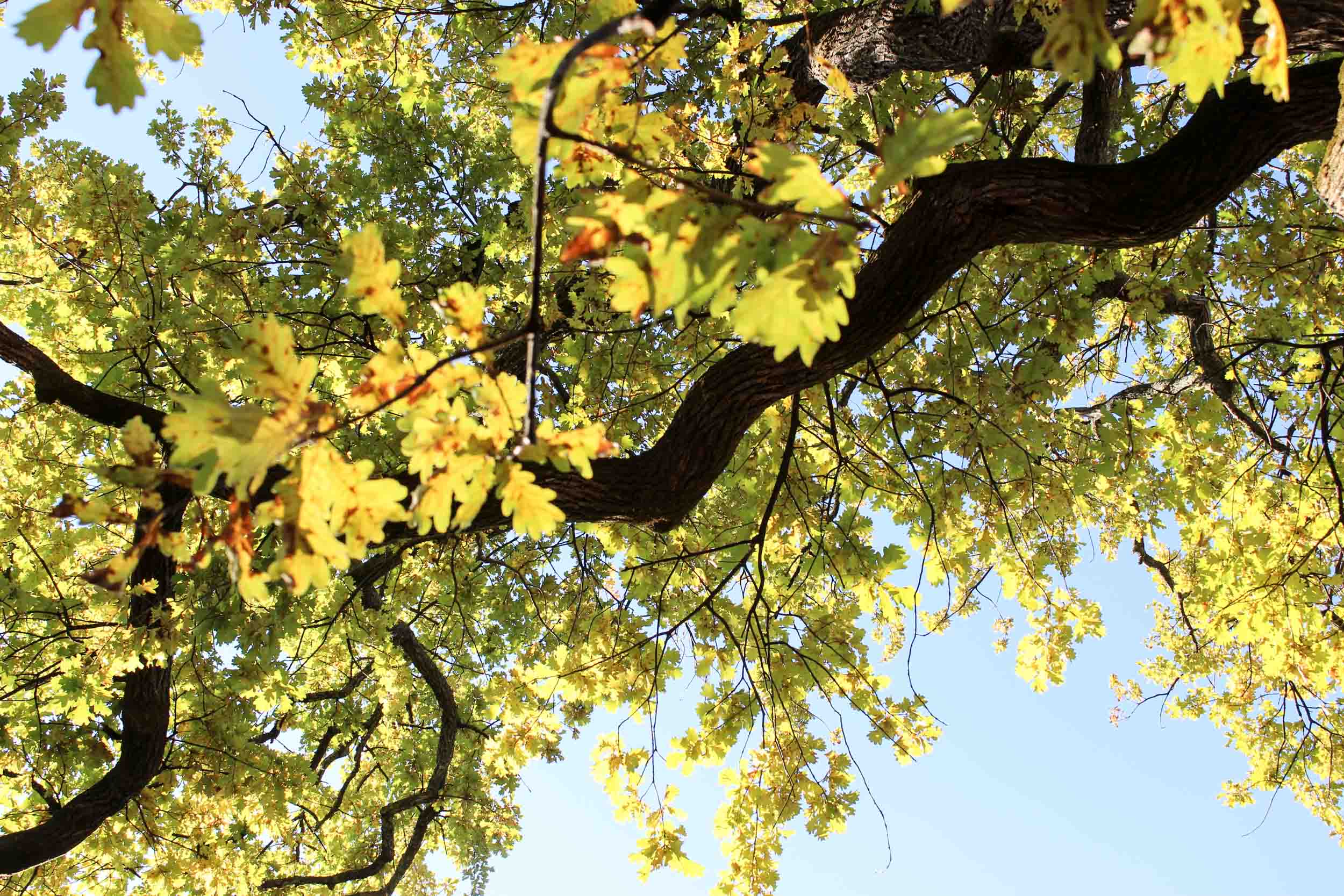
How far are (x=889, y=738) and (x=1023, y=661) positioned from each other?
1459mm

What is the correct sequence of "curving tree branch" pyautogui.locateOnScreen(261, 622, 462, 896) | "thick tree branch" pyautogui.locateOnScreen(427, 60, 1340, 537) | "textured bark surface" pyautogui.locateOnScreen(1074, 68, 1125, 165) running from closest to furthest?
1. "thick tree branch" pyautogui.locateOnScreen(427, 60, 1340, 537)
2. "textured bark surface" pyautogui.locateOnScreen(1074, 68, 1125, 165)
3. "curving tree branch" pyautogui.locateOnScreen(261, 622, 462, 896)

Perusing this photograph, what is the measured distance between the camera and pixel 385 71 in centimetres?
565

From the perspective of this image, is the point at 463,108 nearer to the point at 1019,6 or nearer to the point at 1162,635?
the point at 1019,6

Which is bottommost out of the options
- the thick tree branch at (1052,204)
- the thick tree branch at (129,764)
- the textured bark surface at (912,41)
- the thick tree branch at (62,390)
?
the thick tree branch at (1052,204)

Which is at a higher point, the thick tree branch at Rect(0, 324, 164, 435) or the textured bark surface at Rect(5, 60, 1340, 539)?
the thick tree branch at Rect(0, 324, 164, 435)

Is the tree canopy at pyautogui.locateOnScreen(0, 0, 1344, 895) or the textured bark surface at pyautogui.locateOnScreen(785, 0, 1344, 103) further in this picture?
the textured bark surface at pyautogui.locateOnScreen(785, 0, 1344, 103)

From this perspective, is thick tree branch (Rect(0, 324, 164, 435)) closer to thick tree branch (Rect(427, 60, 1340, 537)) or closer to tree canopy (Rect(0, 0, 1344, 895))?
tree canopy (Rect(0, 0, 1344, 895))

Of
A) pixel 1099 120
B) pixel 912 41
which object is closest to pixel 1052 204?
pixel 1099 120

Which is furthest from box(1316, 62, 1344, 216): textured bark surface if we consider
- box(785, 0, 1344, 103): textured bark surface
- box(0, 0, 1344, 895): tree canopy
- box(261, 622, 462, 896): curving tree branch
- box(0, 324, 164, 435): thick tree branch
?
box(261, 622, 462, 896): curving tree branch

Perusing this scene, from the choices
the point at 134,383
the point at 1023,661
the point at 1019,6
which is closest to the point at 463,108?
the point at 134,383

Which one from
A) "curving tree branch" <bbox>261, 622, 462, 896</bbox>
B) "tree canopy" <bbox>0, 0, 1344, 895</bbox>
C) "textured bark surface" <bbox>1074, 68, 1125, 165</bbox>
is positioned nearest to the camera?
"tree canopy" <bbox>0, 0, 1344, 895</bbox>

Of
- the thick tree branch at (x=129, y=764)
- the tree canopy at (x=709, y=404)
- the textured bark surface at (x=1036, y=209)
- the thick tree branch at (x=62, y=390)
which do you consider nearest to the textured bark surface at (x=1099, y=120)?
the tree canopy at (x=709, y=404)

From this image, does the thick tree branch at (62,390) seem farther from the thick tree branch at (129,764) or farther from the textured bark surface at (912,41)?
the textured bark surface at (912,41)

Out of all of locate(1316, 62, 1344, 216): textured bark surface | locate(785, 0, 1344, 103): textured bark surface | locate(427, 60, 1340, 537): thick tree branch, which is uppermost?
locate(785, 0, 1344, 103): textured bark surface
